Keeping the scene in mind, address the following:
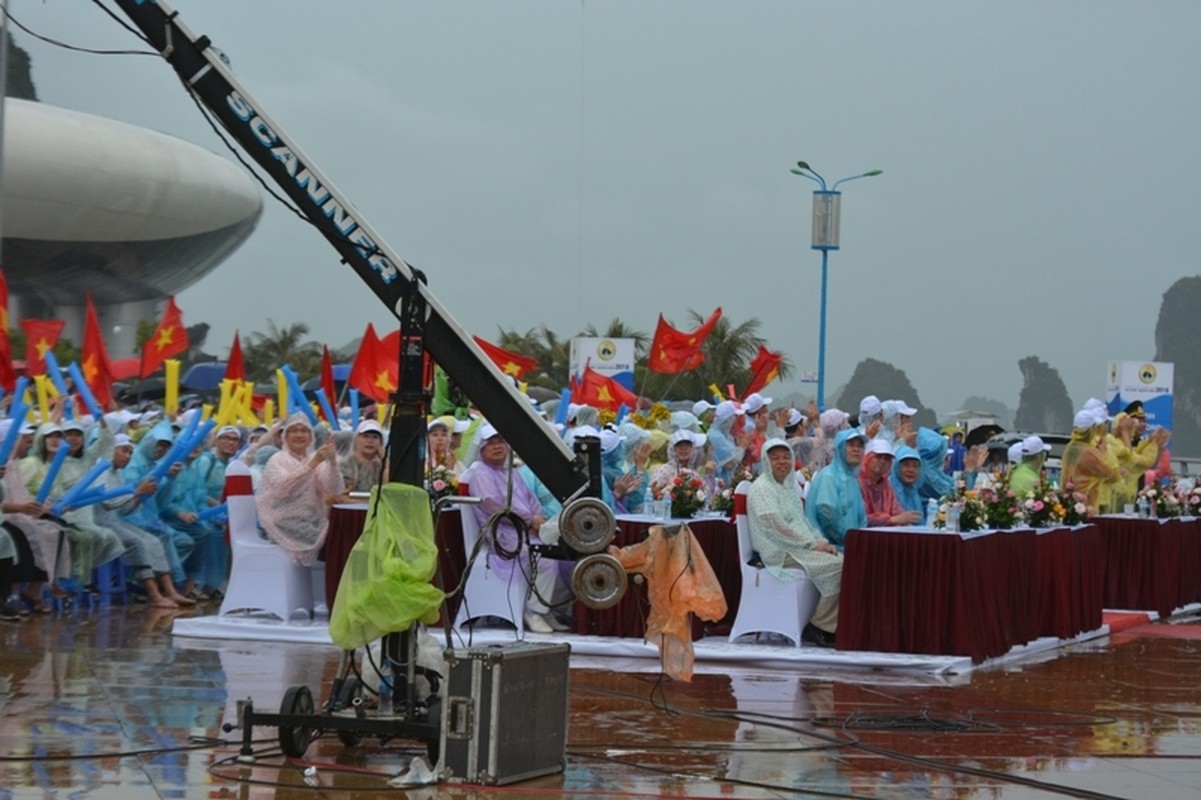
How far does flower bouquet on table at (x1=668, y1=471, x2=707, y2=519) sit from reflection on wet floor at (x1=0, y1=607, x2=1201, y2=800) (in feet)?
6.46

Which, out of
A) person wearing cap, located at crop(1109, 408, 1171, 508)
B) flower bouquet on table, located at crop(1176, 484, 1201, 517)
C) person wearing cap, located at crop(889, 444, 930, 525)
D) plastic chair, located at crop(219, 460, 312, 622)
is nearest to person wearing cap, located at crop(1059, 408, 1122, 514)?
person wearing cap, located at crop(1109, 408, 1171, 508)

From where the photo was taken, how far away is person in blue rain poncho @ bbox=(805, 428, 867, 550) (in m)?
13.5

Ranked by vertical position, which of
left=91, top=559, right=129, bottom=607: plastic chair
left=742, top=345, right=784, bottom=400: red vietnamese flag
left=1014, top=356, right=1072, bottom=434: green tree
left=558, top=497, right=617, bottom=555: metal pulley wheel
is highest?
left=1014, top=356, right=1072, bottom=434: green tree

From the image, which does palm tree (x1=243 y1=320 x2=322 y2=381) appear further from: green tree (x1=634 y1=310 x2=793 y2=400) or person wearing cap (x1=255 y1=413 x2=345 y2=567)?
person wearing cap (x1=255 y1=413 x2=345 y2=567)

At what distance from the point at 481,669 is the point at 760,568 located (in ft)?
19.4

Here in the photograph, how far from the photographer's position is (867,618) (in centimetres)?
1273

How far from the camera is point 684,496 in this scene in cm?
1394

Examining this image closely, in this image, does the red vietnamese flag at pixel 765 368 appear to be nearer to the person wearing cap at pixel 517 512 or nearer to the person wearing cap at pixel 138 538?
the person wearing cap at pixel 138 538

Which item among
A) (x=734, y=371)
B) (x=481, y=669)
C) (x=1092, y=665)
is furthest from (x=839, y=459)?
(x=734, y=371)

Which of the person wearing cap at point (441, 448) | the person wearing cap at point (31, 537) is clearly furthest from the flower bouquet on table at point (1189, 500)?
the person wearing cap at point (31, 537)

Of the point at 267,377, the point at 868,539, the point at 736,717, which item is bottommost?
the point at 736,717

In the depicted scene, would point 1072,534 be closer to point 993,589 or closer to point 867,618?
point 993,589

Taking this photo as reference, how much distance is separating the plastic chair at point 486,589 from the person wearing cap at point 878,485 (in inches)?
111

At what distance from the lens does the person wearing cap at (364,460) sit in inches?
572
